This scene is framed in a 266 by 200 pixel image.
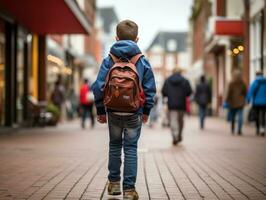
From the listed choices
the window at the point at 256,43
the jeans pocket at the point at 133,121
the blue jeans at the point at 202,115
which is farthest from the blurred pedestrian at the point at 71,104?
the jeans pocket at the point at 133,121

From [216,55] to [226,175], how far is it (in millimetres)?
33297

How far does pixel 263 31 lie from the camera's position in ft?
76.5

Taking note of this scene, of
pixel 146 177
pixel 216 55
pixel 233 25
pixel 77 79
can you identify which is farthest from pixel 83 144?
pixel 77 79

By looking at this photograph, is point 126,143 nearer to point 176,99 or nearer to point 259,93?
point 176,99

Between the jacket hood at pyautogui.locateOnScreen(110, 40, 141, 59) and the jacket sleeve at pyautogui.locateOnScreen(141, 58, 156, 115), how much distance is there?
0.13m

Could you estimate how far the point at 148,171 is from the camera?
363 inches

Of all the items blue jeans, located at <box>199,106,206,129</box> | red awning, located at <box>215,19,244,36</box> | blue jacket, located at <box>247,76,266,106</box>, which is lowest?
blue jeans, located at <box>199,106,206,129</box>

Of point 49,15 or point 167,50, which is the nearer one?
point 49,15

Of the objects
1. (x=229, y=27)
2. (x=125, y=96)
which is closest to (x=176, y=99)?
(x=125, y=96)

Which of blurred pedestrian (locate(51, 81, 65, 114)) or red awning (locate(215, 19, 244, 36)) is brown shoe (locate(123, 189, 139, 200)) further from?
red awning (locate(215, 19, 244, 36))

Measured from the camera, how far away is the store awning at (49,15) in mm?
17844

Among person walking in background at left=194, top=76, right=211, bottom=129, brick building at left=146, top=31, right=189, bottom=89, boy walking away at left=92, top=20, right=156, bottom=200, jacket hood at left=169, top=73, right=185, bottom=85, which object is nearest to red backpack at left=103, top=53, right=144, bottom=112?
boy walking away at left=92, top=20, right=156, bottom=200

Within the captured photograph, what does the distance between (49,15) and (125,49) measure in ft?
45.3

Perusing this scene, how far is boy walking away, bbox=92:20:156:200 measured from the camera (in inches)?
247
